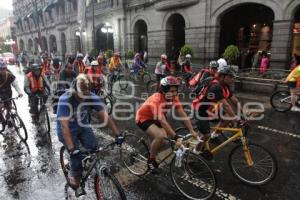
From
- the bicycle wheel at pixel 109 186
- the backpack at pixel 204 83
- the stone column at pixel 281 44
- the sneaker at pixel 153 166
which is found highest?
the stone column at pixel 281 44

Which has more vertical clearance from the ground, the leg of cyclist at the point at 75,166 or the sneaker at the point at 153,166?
the leg of cyclist at the point at 75,166

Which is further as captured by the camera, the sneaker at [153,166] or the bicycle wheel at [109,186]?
the sneaker at [153,166]

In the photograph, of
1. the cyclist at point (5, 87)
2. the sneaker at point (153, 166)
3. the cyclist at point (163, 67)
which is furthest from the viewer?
the cyclist at point (163, 67)

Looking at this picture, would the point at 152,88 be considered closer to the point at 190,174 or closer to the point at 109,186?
the point at 190,174

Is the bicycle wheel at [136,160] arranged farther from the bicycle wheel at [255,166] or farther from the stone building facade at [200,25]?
the stone building facade at [200,25]

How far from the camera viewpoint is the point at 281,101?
367 inches

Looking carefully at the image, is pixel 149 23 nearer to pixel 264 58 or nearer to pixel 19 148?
pixel 264 58

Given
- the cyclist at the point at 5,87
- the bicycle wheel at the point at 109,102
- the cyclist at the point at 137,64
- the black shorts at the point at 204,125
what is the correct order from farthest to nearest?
1. the cyclist at the point at 137,64
2. the bicycle wheel at the point at 109,102
3. the cyclist at the point at 5,87
4. the black shorts at the point at 204,125

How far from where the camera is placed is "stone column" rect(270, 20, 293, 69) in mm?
16047

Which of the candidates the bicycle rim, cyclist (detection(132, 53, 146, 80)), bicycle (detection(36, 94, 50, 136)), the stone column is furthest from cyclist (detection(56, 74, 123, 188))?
the stone column

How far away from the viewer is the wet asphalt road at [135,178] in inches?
176

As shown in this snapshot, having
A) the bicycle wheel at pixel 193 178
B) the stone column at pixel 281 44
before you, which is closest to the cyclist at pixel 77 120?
the bicycle wheel at pixel 193 178

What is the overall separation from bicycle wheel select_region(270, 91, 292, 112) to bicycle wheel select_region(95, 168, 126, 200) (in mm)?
7712

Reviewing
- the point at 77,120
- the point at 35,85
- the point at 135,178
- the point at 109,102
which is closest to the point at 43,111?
the point at 35,85
